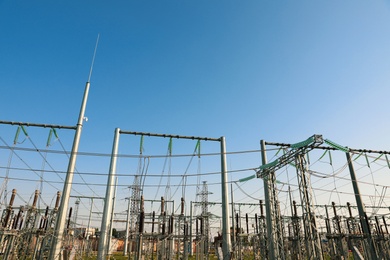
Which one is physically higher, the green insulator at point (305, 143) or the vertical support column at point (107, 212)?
the green insulator at point (305, 143)

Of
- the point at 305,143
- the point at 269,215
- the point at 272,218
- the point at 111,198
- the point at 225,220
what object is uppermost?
the point at 305,143

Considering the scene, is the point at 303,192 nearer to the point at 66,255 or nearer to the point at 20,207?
the point at 66,255

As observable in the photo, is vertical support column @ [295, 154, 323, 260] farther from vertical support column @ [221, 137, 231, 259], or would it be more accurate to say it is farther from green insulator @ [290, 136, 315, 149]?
vertical support column @ [221, 137, 231, 259]

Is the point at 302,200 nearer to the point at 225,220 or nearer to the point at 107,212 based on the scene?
the point at 225,220

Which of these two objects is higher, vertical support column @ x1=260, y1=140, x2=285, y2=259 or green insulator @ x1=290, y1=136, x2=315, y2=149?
green insulator @ x1=290, y1=136, x2=315, y2=149

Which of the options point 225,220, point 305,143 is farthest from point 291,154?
point 225,220

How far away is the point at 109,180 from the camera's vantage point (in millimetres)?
11430

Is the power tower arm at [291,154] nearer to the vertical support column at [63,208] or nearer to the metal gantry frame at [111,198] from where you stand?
the metal gantry frame at [111,198]

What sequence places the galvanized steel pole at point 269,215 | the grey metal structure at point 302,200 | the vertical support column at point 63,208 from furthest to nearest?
the galvanized steel pole at point 269,215, the grey metal structure at point 302,200, the vertical support column at point 63,208

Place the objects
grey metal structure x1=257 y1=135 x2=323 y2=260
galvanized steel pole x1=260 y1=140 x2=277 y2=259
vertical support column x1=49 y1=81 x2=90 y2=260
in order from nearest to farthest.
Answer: vertical support column x1=49 y1=81 x2=90 y2=260 < grey metal structure x1=257 y1=135 x2=323 y2=260 < galvanized steel pole x1=260 y1=140 x2=277 y2=259

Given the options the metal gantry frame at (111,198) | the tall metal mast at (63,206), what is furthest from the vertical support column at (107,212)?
the tall metal mast at (63,206)

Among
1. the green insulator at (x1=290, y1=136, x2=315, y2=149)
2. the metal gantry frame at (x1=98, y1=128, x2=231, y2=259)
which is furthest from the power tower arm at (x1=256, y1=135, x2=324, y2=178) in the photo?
the metal gantry frame at (x1=98, y1=128, x2=231, y2=259)

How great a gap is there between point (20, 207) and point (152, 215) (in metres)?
12.6

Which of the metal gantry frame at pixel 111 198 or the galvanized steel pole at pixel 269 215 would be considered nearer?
the metal gantry frame at pixel 111 198
